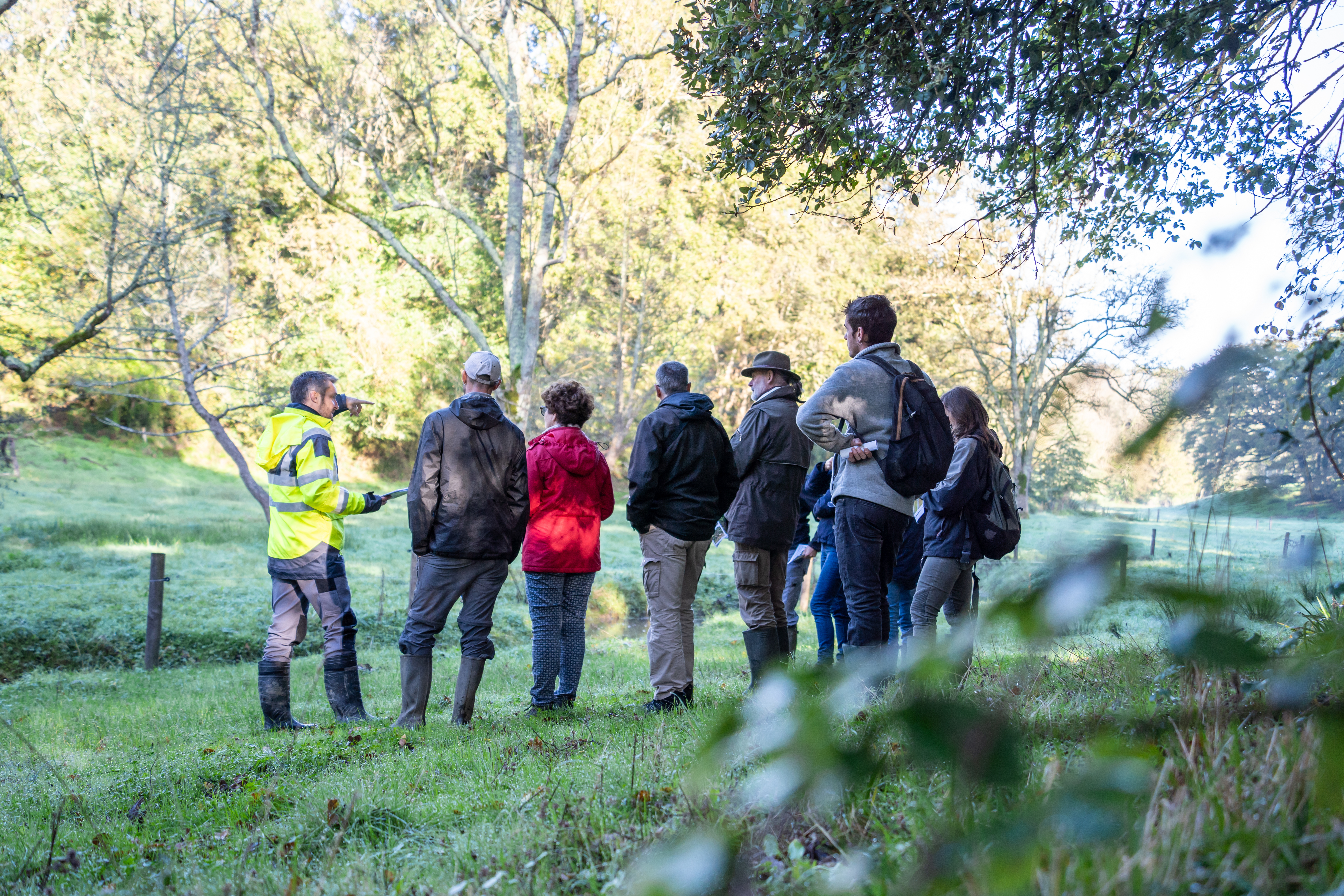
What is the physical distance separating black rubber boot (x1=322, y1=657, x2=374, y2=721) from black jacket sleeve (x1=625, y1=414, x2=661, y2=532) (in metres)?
2.35

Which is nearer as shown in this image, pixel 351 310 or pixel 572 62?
pixel 572 62

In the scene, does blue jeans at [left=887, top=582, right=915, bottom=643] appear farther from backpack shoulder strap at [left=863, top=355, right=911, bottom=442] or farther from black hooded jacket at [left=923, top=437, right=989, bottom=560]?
backpack shoulder strap at [left=863, top=355, right=911, bottom=442]

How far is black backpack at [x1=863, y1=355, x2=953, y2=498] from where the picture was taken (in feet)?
16.3

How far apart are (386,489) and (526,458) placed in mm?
32010

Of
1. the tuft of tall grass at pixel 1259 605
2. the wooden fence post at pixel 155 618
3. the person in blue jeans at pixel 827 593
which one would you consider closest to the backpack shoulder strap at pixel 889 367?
the person in blue jeans at pixel 827 593

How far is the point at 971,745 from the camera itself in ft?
2.41

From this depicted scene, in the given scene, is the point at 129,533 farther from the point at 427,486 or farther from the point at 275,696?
the point at 427,486

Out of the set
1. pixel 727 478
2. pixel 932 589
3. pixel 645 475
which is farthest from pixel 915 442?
pixel 645 475

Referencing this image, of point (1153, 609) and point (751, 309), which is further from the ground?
point (751, 309)

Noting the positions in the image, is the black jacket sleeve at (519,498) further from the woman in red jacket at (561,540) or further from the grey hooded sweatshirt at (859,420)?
the grey hooded sweatshirt at (859,420)

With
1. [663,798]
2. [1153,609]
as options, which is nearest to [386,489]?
[663,798]

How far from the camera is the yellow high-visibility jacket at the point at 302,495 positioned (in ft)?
20.1

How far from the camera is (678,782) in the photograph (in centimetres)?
326

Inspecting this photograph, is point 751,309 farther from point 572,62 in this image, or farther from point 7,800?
point 7,800
